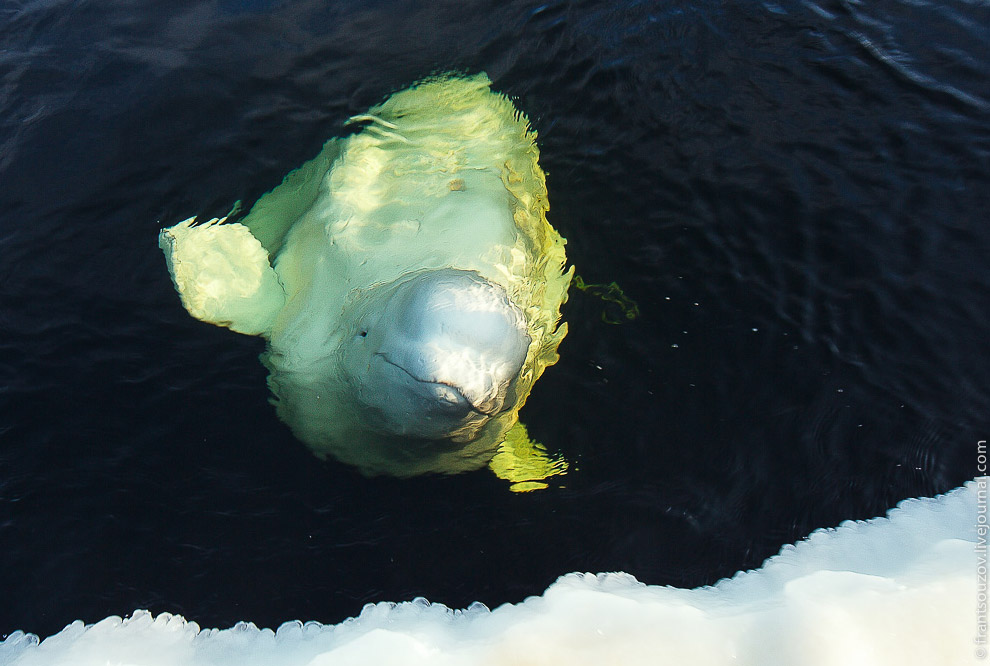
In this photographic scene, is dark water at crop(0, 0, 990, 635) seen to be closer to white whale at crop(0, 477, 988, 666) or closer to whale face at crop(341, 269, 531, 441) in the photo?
white whale at crop(0, 477, 988, 666)

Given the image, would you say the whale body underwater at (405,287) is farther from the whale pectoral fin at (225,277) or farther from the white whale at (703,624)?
the white whale at (703,624)

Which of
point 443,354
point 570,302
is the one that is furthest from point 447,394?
point 570,302

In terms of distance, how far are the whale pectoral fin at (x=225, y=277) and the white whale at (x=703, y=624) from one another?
191 centimetres

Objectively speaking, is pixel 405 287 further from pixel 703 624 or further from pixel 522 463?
pixel 703 624

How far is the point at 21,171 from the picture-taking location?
6.70 meters

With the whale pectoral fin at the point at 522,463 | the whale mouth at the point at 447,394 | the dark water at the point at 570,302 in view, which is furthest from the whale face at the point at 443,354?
the dark water at the point at 570,302

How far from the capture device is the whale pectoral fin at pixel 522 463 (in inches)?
194

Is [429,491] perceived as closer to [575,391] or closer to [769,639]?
[575,391]

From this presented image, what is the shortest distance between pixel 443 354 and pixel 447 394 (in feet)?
0.63

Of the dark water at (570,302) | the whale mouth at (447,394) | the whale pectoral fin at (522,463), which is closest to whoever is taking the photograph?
the whale mouth at (447,394)

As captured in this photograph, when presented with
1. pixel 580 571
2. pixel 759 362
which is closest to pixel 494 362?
pixel 580 571

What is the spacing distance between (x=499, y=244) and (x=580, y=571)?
2080mm

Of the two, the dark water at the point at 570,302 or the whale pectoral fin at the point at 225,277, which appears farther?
the whale pectoral fin at the point at 225,277

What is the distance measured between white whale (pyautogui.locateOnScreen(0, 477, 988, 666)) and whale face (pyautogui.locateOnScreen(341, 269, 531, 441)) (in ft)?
3.42
